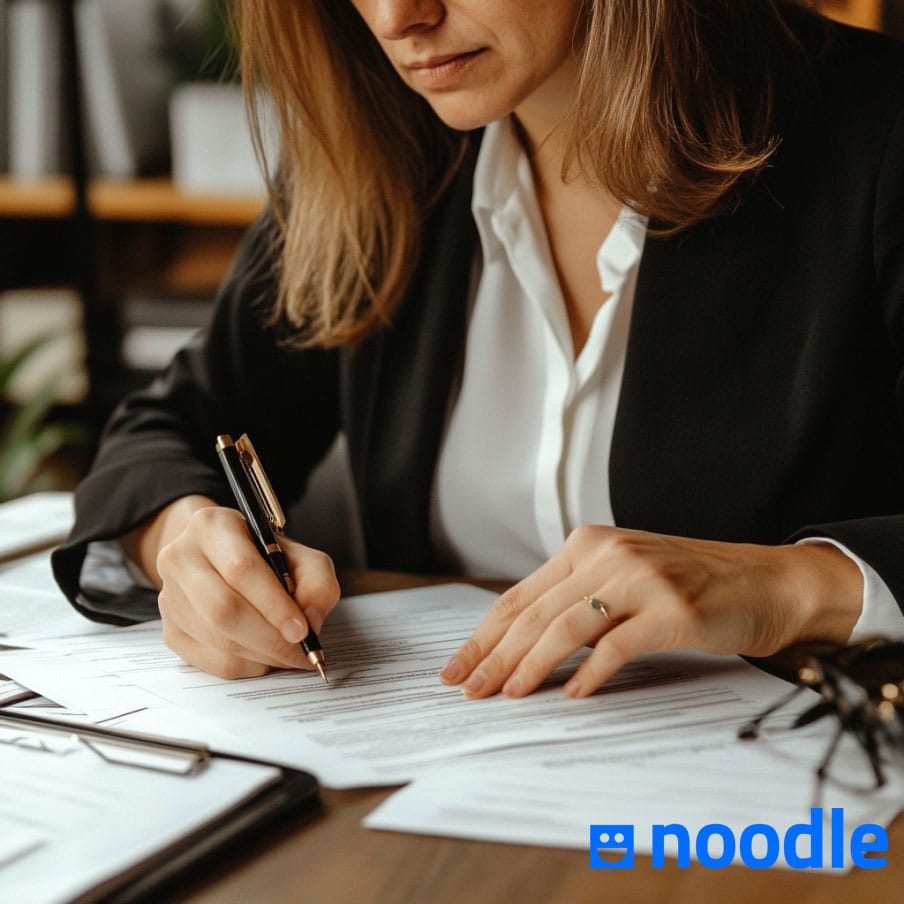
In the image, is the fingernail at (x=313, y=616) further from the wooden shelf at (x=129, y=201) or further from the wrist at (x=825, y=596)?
the wooden shelf at (x=129, y=201)

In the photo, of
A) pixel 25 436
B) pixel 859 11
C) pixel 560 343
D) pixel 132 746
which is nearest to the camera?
pixel 132 746

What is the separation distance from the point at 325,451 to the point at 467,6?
1.90ft

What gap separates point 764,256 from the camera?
1065 mm

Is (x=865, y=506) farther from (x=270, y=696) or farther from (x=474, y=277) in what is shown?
(x=270, y=696)

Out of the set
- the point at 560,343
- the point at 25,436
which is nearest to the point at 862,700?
the point at 560,343

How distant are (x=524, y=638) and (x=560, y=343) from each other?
44cm

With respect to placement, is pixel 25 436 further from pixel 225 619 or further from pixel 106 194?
pixel 225 619

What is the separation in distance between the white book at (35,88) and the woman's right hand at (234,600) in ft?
6.36

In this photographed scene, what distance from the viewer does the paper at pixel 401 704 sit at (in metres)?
0.70

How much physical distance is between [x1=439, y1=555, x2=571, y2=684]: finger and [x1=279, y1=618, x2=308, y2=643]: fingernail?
3.8 inches

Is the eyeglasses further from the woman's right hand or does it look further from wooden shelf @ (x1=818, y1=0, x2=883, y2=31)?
wooden shelf @ (x1=818, y1=0, x2=883, y2=31)

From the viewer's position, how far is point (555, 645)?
0.77 m

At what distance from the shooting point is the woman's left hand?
767mm

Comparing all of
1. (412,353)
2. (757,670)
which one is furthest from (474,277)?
(757,670)
